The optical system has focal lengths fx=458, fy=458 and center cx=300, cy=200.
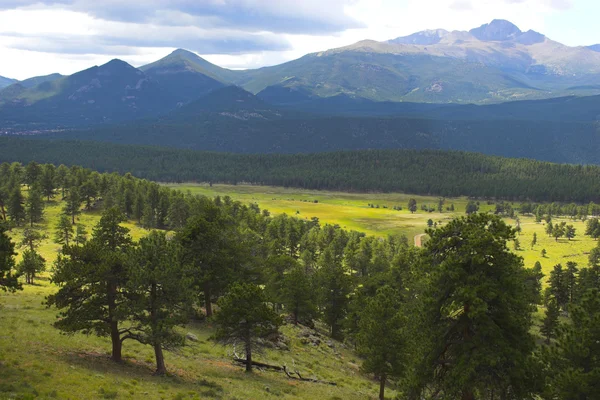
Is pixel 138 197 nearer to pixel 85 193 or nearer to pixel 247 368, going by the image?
pixel 85 193

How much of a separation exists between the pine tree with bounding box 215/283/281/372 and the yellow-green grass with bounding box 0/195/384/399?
314 cm

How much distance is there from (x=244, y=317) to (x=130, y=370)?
1105 cm

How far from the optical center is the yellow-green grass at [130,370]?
29.3m

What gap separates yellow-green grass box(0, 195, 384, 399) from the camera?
29.3m

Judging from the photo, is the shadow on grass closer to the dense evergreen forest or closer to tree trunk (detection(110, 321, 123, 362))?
tree trunk (detection(110, 321, 123, 362))

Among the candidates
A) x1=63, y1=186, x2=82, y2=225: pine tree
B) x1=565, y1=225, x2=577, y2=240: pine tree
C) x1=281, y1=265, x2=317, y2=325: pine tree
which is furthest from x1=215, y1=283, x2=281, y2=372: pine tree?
x1=565, y1=225, x2=577, y2=240: pine tree

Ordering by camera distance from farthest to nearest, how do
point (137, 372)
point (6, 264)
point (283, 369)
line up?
point (283, 369) < point (137, 372) < point (6, 264)

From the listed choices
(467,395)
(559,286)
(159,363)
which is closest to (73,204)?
(159,363)

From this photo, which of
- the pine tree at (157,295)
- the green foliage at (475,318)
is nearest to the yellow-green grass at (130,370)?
the pine tree at (157,295)

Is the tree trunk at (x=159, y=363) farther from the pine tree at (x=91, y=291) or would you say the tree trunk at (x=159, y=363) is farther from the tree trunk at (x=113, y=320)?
the tree trunk at (x=113, y=320)

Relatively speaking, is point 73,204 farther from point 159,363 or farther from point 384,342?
point 384,342

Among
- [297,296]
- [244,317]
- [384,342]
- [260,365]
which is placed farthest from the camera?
[297,296]

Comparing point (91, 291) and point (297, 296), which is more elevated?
point (91, 291)

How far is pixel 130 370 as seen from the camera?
36.0 meters
